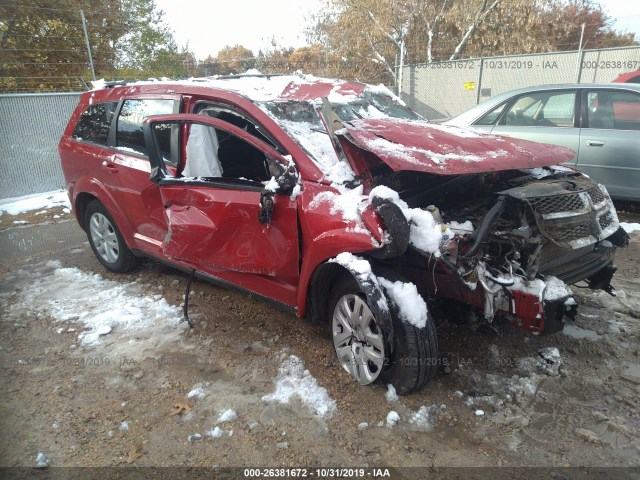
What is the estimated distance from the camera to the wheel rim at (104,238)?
4.63 meters

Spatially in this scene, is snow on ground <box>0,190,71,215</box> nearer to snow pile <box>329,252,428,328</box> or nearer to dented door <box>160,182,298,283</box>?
dented door <box>160,182,298,283</box>

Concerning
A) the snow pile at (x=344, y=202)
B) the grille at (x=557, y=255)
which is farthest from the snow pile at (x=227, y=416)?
the grille at (x=557, y=255)

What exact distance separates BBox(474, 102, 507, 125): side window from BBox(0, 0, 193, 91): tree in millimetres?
7741

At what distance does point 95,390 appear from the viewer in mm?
2967

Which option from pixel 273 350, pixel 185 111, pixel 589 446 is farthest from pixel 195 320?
pixel 589 446

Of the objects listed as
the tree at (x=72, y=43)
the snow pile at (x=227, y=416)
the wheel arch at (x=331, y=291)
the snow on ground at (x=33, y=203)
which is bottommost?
the snow on ground at (x=33, y=203)

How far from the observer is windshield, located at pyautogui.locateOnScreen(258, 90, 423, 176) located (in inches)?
119

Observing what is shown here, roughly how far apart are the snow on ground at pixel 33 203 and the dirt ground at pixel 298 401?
15.4ft

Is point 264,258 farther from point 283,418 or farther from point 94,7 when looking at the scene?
point 94,7

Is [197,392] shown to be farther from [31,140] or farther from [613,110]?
[31,140]

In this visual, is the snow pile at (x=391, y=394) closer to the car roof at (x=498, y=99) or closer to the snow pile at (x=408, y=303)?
the snow pile at (x=408, y=303)

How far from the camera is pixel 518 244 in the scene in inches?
107

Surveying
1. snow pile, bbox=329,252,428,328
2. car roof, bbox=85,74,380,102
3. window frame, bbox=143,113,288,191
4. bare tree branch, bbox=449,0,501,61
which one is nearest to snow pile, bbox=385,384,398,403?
snow pile, bbox=329,252,428,328

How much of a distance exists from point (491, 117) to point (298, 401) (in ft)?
16.2
